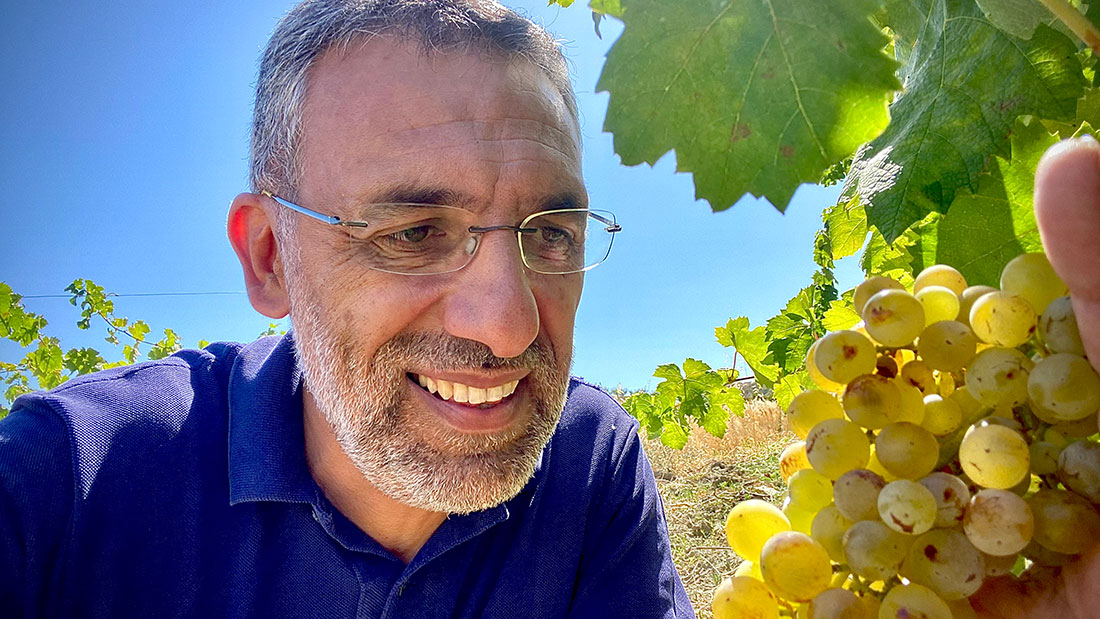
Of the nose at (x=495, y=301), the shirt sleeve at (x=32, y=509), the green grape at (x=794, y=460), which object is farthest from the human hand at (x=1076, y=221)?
the shirt sleeve at (x=32, y=509)

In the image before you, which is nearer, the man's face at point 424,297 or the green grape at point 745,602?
the green grape at point 745,602

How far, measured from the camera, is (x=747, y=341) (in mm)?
2822

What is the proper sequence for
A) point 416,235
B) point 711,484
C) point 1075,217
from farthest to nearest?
point 711,484 < point 416,235 < point 1075,217

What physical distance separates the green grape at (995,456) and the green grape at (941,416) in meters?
0.03

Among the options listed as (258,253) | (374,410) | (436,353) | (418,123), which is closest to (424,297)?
(436,353)

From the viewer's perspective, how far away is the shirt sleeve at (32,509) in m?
1.30

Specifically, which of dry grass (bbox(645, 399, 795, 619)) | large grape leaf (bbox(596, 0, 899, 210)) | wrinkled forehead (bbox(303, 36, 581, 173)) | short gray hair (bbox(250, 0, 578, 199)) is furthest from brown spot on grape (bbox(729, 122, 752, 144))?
dry grass (bbox(645, 399, 795, 619))

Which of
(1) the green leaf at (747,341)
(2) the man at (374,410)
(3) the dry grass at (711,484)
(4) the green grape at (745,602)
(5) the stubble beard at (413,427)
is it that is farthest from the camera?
(3) the dry grass at (711,484)

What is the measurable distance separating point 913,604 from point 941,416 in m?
0.14

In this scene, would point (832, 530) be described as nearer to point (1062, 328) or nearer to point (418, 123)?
point (1062, 328)

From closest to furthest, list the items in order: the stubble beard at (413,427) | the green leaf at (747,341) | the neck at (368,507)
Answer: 1. the stubble beard at (413,427)
2. the neck at (368,507)
3. the green leaf at (747,341)

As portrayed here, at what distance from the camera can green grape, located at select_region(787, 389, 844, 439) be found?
0.59m

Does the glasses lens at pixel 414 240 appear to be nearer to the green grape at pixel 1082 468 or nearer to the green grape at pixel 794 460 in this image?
the green grape at pixel 794 460

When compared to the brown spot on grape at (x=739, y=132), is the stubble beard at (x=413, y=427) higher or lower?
lower
